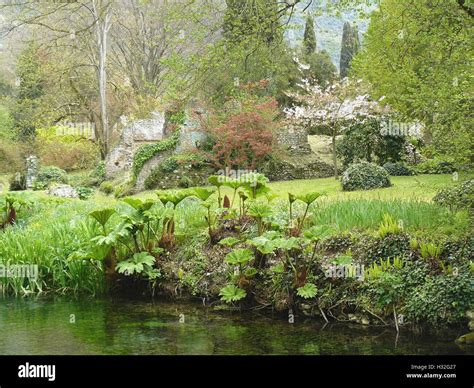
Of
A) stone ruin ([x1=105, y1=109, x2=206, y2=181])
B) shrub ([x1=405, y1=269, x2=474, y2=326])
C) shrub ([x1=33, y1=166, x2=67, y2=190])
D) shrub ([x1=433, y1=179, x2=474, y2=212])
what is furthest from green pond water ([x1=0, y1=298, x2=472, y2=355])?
shrub ([x1=33, y1=166, x2=67, y2=190])

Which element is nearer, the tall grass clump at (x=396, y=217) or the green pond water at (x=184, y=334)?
the green pond water at (x=184, y=334)

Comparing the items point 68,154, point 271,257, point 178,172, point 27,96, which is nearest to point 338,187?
point 178,172

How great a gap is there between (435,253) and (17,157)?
92.4ft

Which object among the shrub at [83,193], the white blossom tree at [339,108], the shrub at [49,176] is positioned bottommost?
the shrub at [83,193]

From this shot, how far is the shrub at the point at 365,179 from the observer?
52.3 ft

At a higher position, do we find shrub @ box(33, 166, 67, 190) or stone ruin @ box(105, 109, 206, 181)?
stone ruin @ box(105, 109, 206, 181)

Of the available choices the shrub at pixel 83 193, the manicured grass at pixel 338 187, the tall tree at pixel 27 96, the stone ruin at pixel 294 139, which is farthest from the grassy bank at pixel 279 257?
the tall tree at pixel 27 96

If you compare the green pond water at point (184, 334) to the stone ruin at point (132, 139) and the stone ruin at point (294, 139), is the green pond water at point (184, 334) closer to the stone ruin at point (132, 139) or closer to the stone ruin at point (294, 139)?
the stone ruin at point (294, 139)

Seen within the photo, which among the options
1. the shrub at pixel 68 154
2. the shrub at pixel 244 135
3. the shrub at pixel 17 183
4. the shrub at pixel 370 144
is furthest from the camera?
the shrub at pixel 68 154

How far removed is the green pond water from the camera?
623cm

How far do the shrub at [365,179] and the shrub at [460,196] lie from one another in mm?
7400

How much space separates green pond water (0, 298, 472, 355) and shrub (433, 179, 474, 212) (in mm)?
1987

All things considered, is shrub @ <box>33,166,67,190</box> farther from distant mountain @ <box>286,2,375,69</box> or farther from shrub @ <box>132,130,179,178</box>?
distant mountain @ <box>286,2,375,69</box>
